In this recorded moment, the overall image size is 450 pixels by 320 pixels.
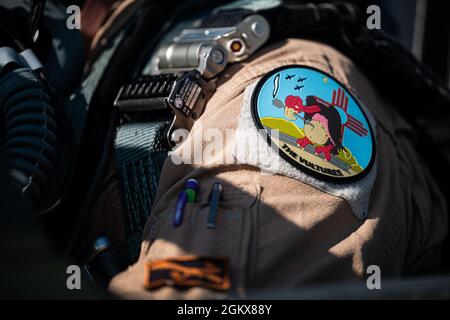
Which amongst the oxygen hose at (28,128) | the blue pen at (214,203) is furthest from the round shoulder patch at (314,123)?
the oxygen hose at (28,128)

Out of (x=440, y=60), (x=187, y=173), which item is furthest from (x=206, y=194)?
(x=440, y=60)

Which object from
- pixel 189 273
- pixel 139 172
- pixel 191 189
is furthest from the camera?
pixel 139 172

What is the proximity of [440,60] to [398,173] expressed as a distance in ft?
2.32

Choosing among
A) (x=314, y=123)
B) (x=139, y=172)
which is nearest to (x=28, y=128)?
(x=139, y=172)

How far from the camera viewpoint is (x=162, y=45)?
1.16 meters

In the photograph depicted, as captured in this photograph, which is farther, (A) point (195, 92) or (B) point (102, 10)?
(B) point (102, 10)

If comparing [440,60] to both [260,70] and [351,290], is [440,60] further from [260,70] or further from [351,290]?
[351,290]

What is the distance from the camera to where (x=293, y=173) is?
87 cm

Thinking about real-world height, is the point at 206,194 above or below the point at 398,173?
above

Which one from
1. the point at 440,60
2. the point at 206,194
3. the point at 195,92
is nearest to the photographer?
the point at 206,194

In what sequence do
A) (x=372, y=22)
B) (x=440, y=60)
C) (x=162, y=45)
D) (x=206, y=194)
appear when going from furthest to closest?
(x=440, y=60) → (x=372, y=22) → (x=162, y=45) → (x=206, y=194)

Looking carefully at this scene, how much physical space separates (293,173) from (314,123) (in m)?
0.10

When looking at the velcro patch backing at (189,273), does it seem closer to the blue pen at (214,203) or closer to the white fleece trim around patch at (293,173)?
the blue pen at (214,203)

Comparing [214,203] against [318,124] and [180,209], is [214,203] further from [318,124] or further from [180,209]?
[318,124]
